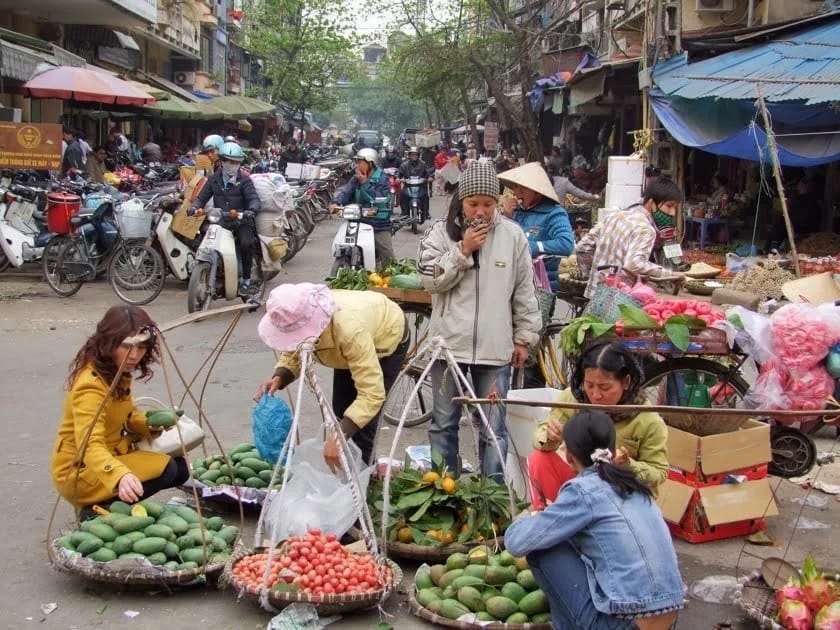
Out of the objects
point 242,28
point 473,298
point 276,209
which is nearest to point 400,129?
point 242,28

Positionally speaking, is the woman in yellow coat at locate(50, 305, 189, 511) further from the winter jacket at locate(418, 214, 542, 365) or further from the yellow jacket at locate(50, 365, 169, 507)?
the winter jacket at locate(418, 214, 542, 365)

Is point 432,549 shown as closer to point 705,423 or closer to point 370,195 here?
point 705,423

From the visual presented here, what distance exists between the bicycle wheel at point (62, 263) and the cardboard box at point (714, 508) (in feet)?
27.3

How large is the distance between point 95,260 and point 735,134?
7434mm

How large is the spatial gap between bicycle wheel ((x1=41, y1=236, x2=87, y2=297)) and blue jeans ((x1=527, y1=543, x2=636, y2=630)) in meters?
9.25

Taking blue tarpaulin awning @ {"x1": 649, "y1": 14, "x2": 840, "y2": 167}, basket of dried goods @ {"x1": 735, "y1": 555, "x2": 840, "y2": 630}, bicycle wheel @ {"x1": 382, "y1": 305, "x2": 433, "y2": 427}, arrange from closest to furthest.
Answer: basket of dried goods @ {"x1": 735, "y1": 555, "x2": 840, "y2": 630} < bicycle wheel @ {"x1": 382, "y1": 305, "x2": 433, "y2": 427} < blue tarpaulin awning @ {"x1": 649, "y1": 14, "x2": 840, "y2": 167}

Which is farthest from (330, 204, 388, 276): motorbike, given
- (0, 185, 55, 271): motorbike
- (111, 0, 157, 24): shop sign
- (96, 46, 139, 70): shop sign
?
(96, 46, 139, 70): shop sign

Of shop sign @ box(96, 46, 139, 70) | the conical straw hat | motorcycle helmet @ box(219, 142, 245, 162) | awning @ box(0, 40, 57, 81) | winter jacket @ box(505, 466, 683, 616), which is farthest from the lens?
shop sign @ box(96, 46, 139, 70)

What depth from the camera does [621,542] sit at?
325 cm

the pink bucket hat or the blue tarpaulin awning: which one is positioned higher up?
the blue tarpaulin awning

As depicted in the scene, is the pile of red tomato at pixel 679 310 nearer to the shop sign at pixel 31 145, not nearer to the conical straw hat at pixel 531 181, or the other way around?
the conical straw hat at pixel 531 181

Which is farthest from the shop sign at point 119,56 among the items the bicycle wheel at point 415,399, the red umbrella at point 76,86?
the bicycle wheel at point 415,399

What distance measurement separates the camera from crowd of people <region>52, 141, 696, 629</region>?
327 cm

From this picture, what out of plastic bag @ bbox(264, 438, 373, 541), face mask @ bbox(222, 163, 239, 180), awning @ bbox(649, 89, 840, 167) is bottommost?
plastic bag @ bbox(264, 438, 373, 541)
